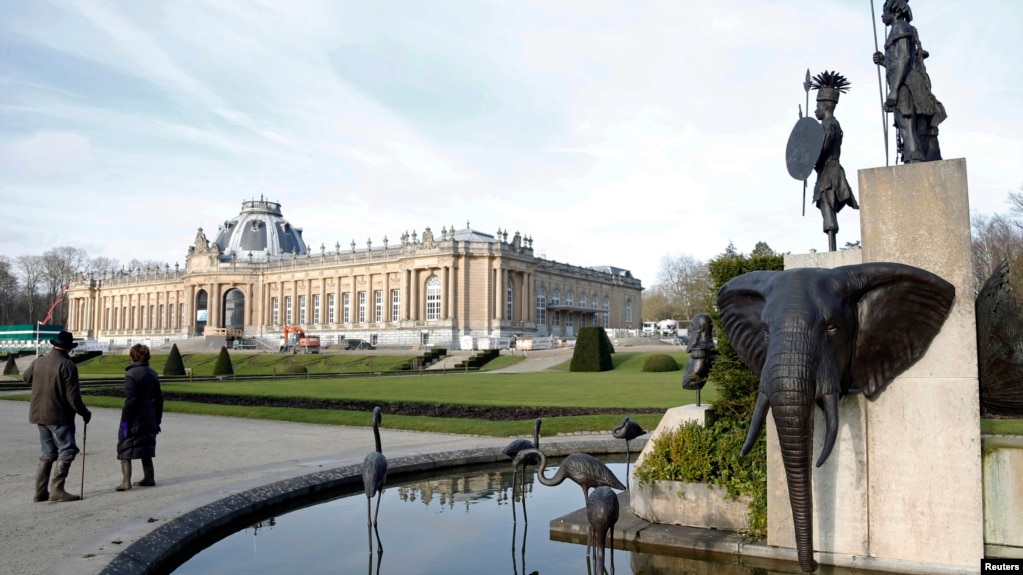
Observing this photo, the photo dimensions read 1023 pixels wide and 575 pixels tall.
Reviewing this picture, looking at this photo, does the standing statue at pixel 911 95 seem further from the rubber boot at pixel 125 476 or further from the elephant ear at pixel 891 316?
the rubber boot at pixel 125 476

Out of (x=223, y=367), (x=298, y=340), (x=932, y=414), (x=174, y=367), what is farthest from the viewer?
(x=298, y=340)

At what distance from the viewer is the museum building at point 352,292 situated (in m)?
59.3

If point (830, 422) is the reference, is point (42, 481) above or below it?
below

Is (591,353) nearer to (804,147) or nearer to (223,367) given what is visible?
(223,367)

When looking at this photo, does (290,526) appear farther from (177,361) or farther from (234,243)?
(234,243)

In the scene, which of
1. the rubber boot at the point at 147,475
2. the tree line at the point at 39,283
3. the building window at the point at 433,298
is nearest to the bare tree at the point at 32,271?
the tree line at the point at 39,283

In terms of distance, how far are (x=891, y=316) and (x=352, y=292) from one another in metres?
65.2

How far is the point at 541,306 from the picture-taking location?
67312 mm

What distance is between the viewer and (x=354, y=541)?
250 inches

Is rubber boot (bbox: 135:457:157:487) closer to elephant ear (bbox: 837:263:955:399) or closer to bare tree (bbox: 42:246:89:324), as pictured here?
elephant ear (bbox: 837:263:955:399)

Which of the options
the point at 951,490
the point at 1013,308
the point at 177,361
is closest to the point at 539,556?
the point at 951,490

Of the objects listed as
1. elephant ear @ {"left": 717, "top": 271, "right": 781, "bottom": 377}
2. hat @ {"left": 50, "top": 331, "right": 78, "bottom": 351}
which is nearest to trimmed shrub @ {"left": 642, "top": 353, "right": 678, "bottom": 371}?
hat @ {"left": 50, "top": 331, "right": 78, "bottom": 351}

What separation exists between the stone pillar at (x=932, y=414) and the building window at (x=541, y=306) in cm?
6130

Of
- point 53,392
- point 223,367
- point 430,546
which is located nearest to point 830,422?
point 430,546
